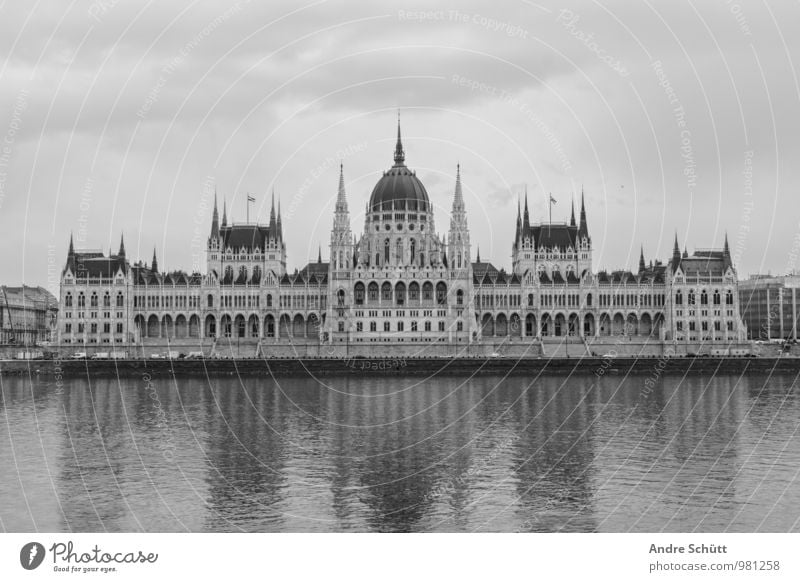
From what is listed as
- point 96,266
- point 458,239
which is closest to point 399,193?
point 458,239

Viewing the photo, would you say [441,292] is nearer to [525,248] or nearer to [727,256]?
[525,248]

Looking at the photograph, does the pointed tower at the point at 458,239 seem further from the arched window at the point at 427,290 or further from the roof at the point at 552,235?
the roof at the point at 552,235

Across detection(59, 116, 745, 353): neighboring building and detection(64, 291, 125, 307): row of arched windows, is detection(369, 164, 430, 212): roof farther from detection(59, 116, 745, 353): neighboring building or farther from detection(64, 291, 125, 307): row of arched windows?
detection(64, 291, 125, 307): row of arched windows

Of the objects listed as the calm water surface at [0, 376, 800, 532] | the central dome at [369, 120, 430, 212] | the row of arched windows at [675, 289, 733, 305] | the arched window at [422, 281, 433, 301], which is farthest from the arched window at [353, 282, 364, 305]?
the calm water surface at [0, 376, 800, 532]

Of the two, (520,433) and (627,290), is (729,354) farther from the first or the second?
(520,433)

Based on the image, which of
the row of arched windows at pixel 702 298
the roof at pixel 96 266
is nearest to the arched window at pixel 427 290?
the row of arched windows at pixel 702 298
